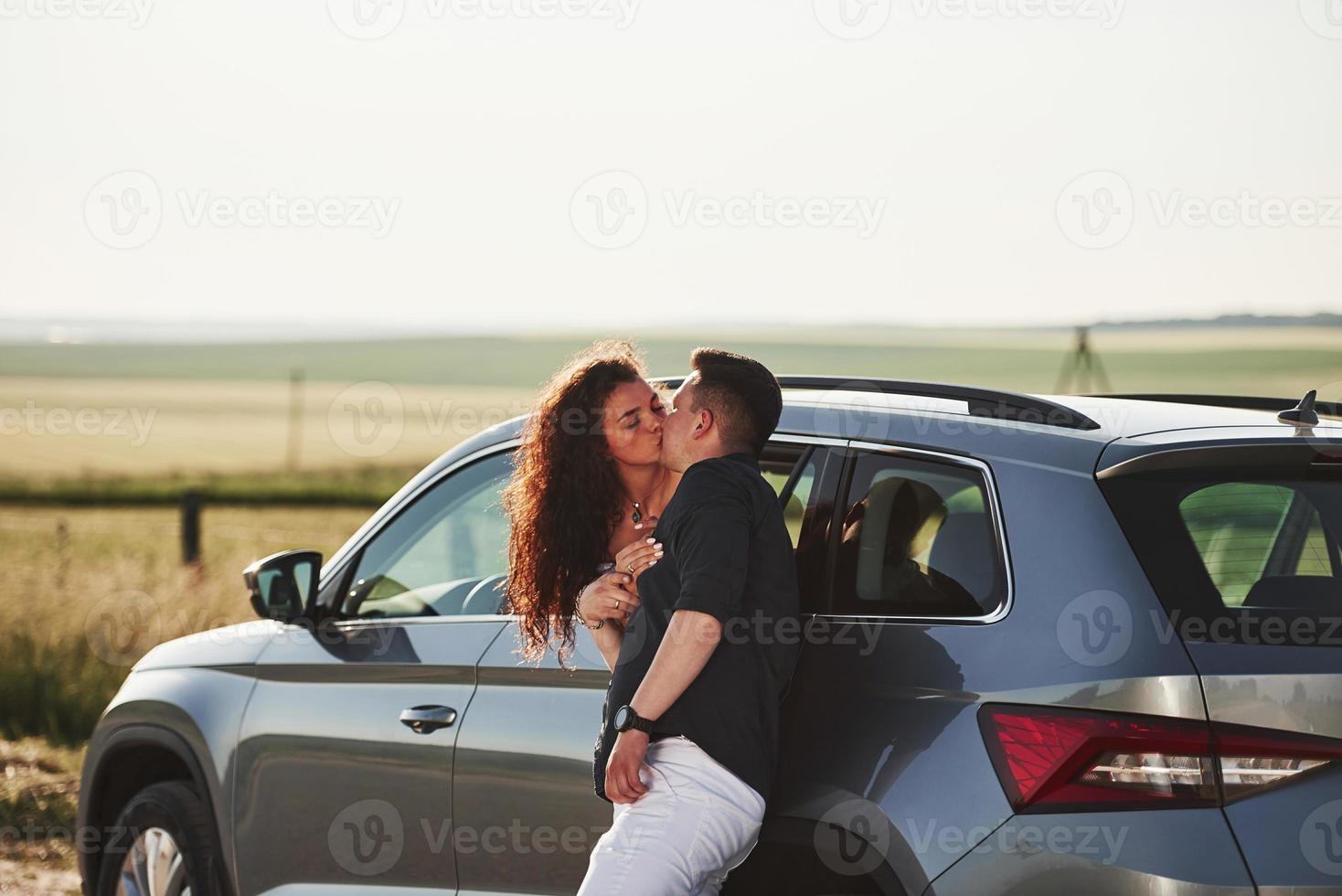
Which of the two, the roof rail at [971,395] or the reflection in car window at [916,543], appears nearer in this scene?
the reflection in car window at [916,543]

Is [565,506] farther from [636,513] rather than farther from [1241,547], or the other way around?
[1241,547]

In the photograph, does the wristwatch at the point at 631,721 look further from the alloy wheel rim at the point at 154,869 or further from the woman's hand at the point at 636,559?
the alloy wheel rim at the point at 154,869

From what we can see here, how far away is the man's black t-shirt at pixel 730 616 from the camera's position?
3.20m

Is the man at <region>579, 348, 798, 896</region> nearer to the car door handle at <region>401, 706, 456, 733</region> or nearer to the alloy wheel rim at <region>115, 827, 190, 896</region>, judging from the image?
the car door handle at <region>401, 706, 456, 733</region>

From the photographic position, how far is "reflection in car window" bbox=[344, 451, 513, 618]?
439 centimetres

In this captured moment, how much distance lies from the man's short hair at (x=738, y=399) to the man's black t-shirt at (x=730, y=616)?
72 mm

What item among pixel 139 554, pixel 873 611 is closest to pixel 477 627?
pixel 873 611

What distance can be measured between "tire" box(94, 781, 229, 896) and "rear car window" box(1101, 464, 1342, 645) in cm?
309

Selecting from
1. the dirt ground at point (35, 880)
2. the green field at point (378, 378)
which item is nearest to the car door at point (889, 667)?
the dirt ground at point (35, 880)

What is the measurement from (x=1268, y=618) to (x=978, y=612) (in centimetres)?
54

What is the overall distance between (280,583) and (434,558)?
17.7 inches

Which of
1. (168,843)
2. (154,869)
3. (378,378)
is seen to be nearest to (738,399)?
(168,843)

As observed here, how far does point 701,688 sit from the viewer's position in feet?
10.8

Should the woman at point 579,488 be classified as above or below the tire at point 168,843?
above
